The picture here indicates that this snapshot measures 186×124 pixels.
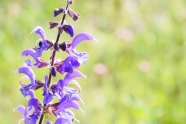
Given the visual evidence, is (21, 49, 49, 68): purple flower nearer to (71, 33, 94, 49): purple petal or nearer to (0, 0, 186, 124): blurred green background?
(71, 33, 94, 49): purple petal

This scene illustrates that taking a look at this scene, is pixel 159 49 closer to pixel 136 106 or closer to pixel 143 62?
pixel 143 62

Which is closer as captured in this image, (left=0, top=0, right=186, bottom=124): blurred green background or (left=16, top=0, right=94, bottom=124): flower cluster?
(left=16, top=0, right=94, bottom=124): flower cluster

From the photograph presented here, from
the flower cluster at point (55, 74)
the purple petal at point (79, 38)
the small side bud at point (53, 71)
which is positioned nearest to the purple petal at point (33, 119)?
the flower cluster at point (55, 74)

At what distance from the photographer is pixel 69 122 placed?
1823 mm

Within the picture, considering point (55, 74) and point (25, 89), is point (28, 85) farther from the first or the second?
point (55, 74)

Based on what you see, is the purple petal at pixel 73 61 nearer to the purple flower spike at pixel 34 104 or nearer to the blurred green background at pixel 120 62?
the purple flower spike at pixel 34 104

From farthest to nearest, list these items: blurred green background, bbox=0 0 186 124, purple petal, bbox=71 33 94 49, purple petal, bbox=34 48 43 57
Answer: blurred green background, bbox=0 0 186 124, purple petal, bbox=71 33 94 49, purple petal, bbox=34 48 43 57

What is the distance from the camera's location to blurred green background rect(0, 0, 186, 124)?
13.6 feet

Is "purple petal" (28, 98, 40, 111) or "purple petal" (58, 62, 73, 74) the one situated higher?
"purple petal" (58, 62, 73, 74)

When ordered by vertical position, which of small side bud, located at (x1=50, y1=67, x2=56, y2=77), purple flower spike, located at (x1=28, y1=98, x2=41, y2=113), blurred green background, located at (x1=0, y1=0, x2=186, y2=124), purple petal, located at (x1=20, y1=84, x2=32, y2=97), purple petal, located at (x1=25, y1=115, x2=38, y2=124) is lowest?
purple petal, located at (x1=25, y1=115, x2=38, y2=124)

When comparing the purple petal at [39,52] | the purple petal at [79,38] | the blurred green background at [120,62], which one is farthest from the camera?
the blurred green background at [120,62]

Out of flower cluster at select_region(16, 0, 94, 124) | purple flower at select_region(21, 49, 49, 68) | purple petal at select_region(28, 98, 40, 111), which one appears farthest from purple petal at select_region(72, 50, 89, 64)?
purple petal at select_region(28, 98, 40, 111)

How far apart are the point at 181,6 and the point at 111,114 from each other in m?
2.39

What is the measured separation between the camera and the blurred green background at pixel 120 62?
4.13 meters
